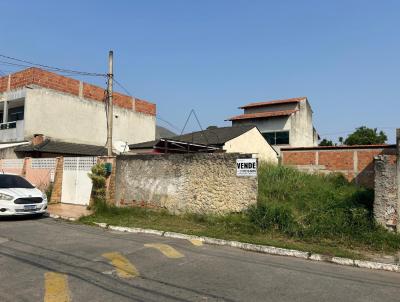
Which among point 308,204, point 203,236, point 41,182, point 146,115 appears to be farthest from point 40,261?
point 146,115

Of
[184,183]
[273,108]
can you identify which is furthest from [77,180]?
[273,108]

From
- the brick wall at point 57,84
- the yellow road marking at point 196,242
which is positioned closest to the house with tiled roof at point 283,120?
the brick wall at point 57,84

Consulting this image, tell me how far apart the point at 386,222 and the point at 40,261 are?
778 cm

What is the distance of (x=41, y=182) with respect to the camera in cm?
1805

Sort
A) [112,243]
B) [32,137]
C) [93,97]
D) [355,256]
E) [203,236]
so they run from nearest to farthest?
[355,256], [112,243], [203,236], [32,137], [93,97]

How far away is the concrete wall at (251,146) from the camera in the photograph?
24.3 m

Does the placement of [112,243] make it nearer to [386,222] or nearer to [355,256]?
[355,256]

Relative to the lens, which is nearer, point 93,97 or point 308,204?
point 308,204

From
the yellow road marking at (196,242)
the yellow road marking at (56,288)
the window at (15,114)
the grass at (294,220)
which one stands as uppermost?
the window at (15,114)

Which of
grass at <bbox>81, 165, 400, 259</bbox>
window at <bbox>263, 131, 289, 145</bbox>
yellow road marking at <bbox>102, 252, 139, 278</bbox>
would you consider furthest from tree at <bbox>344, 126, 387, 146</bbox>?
yellow road marking at <bbox>102, 252, 139, 278</bbox>

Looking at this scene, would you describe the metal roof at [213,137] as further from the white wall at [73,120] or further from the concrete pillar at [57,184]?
the concrete pillar at [57,184]

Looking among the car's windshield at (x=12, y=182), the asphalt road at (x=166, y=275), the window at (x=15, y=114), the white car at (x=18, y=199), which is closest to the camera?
the asphalt road at (x=166, y=275)

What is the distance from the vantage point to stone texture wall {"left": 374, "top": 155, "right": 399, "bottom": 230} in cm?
896

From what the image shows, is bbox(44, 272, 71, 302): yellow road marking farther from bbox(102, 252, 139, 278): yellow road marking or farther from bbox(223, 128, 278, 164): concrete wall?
bbox(223, 128, 278, 164): concrete wall
